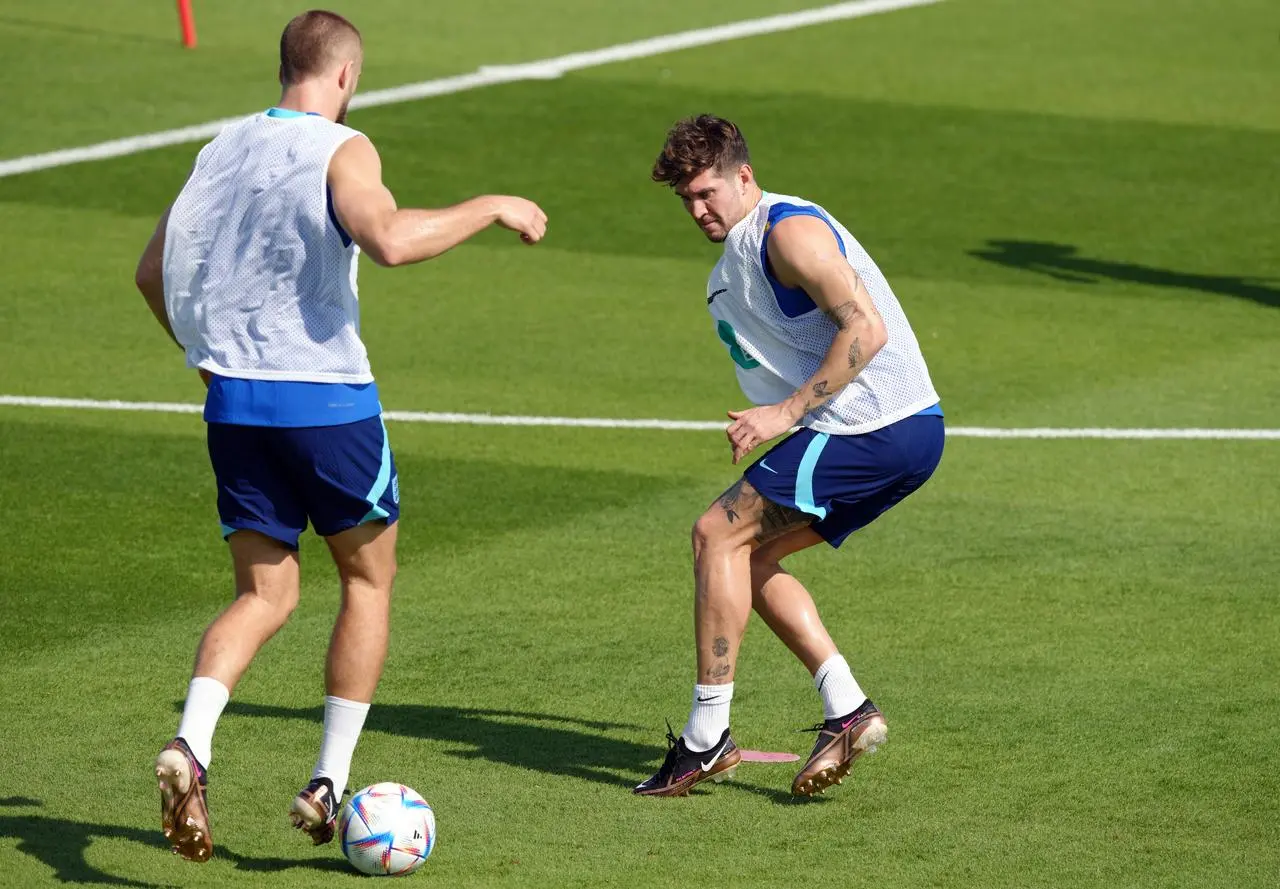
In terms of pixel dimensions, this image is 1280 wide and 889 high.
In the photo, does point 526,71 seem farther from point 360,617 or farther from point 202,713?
point 202,713

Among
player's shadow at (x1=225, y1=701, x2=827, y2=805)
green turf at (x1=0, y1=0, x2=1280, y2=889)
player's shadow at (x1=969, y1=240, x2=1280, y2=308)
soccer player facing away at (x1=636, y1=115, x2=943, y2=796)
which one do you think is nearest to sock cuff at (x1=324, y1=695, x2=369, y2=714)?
green turf at (x1=0, y1=0, x2=1280, y2=889)

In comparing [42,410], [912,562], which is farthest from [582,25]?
[912,562]

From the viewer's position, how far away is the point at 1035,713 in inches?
306

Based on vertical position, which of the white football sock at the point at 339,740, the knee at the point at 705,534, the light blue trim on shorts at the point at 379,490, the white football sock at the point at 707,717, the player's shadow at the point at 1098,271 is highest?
the light blue trim on shorts at the point at 379,490

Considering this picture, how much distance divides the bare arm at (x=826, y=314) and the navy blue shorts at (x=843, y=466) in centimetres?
24

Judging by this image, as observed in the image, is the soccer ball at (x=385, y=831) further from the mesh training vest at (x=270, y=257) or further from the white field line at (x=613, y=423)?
the white field line at (x=613, y=423)

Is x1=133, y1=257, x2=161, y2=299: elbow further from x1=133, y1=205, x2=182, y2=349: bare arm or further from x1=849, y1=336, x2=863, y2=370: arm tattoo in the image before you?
x1=849, y1=336, x2=863, y2=370: arm tattoo

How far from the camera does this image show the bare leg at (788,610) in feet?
23.8

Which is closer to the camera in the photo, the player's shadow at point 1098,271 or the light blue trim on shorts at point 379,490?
the light blue trim on shorts at point 379,490

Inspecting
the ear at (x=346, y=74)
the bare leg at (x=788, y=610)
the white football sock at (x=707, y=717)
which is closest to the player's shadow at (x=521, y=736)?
the white football sock at (x=707, y=717)

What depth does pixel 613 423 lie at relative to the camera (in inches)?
484

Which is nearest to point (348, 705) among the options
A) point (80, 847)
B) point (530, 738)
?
point (80, 847)

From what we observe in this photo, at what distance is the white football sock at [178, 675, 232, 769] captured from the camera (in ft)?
20.2

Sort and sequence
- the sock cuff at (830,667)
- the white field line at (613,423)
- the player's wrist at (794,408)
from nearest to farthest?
the player's wrist at (794,408) → the sock cuff at (830,667) → the white field line at (613,423)
